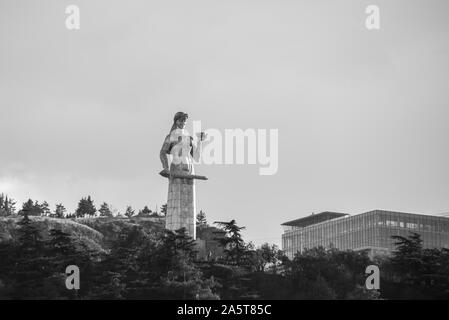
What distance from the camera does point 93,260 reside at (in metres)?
97.5

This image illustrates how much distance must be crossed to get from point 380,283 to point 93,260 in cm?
2722

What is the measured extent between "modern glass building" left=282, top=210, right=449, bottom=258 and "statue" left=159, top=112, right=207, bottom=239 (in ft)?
253

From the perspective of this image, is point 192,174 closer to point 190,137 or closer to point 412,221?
point 190,137

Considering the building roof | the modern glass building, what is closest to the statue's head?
the modern glass building

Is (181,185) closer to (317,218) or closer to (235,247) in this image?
(235,247)

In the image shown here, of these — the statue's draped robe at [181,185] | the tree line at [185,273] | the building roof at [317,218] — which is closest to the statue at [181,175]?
the statue's draped robe at [181,185]

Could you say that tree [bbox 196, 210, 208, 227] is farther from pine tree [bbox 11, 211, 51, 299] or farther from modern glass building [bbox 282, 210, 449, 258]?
pine tree [bbox 11, 211, 51, 299]

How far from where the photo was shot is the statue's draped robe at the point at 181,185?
100 meters

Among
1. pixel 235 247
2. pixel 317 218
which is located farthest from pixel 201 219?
pixel 235 247

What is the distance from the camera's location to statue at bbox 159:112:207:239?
100 meters

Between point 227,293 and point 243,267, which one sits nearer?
point 227,293
